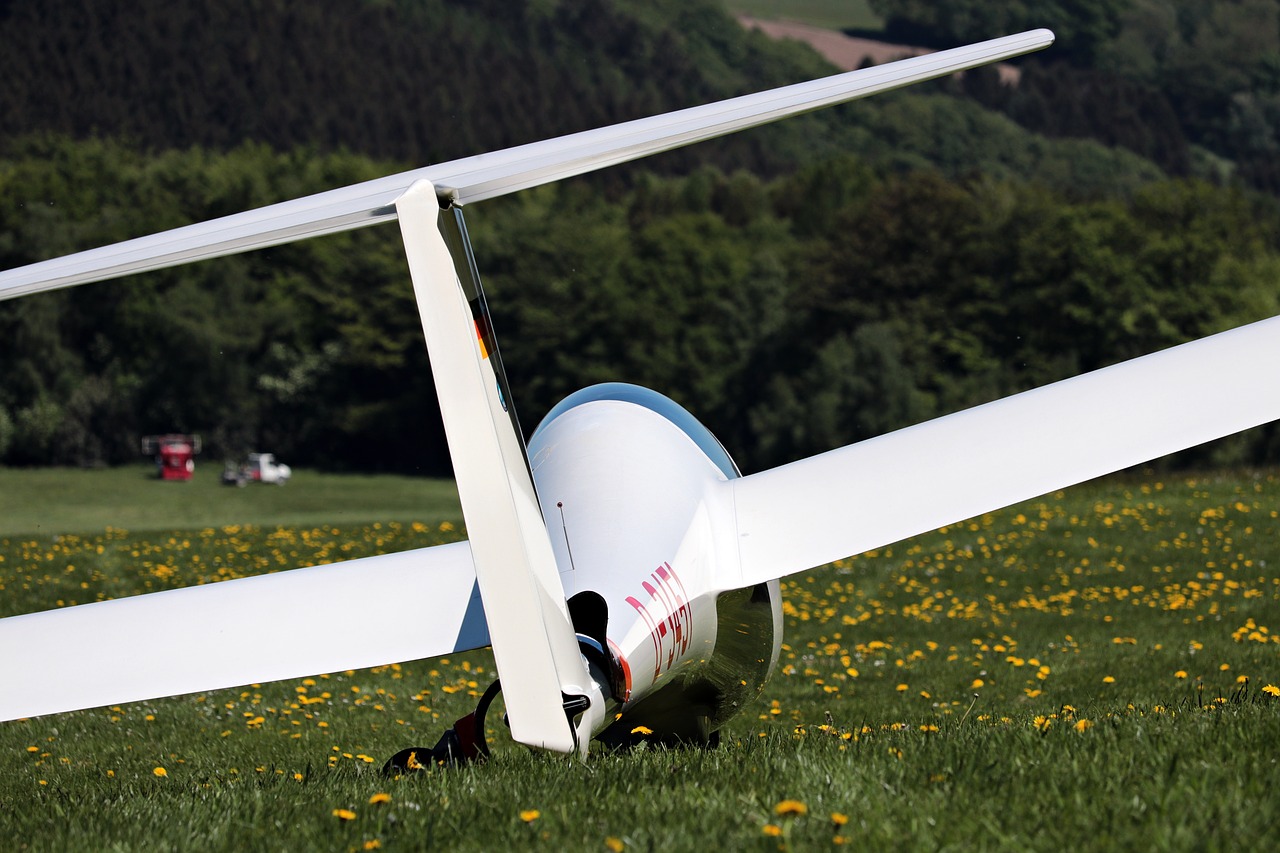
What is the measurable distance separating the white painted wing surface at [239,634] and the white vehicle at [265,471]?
58.9 metres

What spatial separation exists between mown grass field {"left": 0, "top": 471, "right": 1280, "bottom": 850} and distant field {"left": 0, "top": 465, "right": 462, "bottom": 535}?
27608 millimetres

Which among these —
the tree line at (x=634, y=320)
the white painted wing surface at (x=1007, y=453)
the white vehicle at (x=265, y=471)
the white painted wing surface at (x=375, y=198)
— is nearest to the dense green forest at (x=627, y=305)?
the tree line at (x=634, y=320)

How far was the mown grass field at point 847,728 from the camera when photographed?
149 inches

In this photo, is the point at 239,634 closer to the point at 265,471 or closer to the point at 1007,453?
the point at 1007,453

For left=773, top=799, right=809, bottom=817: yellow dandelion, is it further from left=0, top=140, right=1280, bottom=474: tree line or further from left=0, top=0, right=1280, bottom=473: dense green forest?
left=0, top=140, right=1280, bottom=474: tree line

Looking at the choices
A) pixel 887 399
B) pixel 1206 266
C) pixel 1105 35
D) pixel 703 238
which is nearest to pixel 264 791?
pixel 887 399

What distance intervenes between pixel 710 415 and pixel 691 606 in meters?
69.5

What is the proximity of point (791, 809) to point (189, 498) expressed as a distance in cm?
5869

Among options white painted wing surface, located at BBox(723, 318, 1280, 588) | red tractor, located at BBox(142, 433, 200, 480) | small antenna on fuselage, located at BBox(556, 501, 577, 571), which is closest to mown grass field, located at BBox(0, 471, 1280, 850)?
small antenna on fuselage, located at BBox(556, 501, 577, 571)

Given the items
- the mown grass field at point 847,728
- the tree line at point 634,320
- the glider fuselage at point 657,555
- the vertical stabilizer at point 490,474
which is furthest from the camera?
the tree line at point 634,320

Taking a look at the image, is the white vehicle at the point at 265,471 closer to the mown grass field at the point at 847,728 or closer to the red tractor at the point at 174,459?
the red tractor at the point at 174,459

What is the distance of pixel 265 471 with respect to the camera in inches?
2500

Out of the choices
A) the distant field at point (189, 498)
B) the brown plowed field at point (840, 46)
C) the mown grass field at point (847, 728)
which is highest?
the brown plowed field at point (840, 46)

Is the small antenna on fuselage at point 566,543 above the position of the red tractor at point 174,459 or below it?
below
